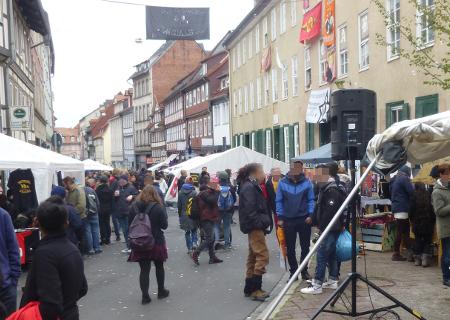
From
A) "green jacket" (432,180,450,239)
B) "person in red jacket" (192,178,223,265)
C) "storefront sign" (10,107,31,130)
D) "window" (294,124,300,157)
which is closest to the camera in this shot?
"green jacket" (432,180,450,239)

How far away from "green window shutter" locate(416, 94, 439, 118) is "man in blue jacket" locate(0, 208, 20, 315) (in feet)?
39.9

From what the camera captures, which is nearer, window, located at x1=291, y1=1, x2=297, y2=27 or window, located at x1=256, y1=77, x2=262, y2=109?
window, located at x1=291, y1=1, x2=297, y2=27

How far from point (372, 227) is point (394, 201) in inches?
68.9

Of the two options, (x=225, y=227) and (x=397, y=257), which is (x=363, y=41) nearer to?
(x=225, y=227)

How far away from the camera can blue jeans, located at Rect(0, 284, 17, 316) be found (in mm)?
5312

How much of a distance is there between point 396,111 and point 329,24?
6041 mm

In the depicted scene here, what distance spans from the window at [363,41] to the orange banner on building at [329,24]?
86.0 inches

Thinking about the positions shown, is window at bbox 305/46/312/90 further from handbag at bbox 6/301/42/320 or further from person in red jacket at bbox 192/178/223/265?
handbag at bbox 6/301/42/320

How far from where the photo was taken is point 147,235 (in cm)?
808

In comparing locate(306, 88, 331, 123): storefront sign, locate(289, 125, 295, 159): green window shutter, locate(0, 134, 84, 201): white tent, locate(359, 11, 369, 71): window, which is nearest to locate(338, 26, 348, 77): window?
locate(306, 88, 331, 123): storefront sign

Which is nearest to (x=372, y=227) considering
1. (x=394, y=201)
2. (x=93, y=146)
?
(x=394, y=201)

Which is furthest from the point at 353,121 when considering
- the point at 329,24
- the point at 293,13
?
the point at 293,13

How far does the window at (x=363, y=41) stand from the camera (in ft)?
63.5

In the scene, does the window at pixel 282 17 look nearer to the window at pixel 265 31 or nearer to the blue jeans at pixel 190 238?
the window at pixel 265 31
